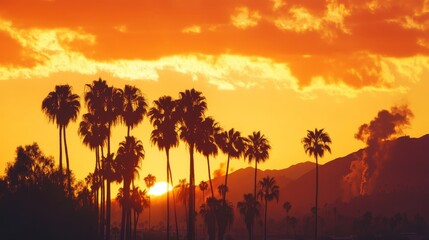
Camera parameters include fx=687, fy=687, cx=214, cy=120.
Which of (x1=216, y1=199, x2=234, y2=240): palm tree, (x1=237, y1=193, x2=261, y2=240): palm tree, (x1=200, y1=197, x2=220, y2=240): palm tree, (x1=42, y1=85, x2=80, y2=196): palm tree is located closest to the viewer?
(x1=42, y1=85, x2=80, y2=196): palm tree

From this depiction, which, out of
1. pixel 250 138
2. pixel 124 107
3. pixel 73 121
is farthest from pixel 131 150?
pixel 250 138

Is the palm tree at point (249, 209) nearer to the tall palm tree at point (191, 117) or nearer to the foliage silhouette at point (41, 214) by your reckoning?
the tall palm tree at point (191, 117)

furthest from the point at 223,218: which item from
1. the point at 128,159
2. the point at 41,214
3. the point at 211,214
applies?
the point at 41,214

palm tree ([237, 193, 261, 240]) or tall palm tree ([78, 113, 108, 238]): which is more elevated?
tall palm tree ([78, 113, 108, 238])

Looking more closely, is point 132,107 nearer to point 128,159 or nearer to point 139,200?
point 128,159

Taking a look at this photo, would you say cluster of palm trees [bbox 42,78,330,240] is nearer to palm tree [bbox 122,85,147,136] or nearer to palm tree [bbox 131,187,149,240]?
palm tree [bbox 122,85,147,136]

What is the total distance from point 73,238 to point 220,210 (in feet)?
164

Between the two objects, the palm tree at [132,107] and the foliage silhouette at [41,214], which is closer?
the foliage silhouette at [41,214]

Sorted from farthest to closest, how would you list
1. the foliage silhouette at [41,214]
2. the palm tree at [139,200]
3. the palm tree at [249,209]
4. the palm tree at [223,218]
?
the palm tree at [139,200]
the palm tree at [249,209]
the palm tree at [223,218]
the foliage silhouette at [41,214]

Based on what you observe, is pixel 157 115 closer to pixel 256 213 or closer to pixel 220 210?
pixel 220 210

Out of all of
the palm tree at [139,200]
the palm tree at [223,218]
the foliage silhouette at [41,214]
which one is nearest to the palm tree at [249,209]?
the palm tree at [223,218]

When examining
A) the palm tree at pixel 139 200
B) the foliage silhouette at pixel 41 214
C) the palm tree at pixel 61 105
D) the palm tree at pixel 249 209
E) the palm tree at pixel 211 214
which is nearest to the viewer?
the foliage silhouette at pixel 41 214

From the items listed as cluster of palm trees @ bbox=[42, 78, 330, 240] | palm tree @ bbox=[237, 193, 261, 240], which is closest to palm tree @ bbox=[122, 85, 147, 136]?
cluster of palm trees @ bbox=[42, 78, 330, 240]

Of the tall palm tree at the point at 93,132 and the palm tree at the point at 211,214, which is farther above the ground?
the tall palm tree at the point at 93,132
